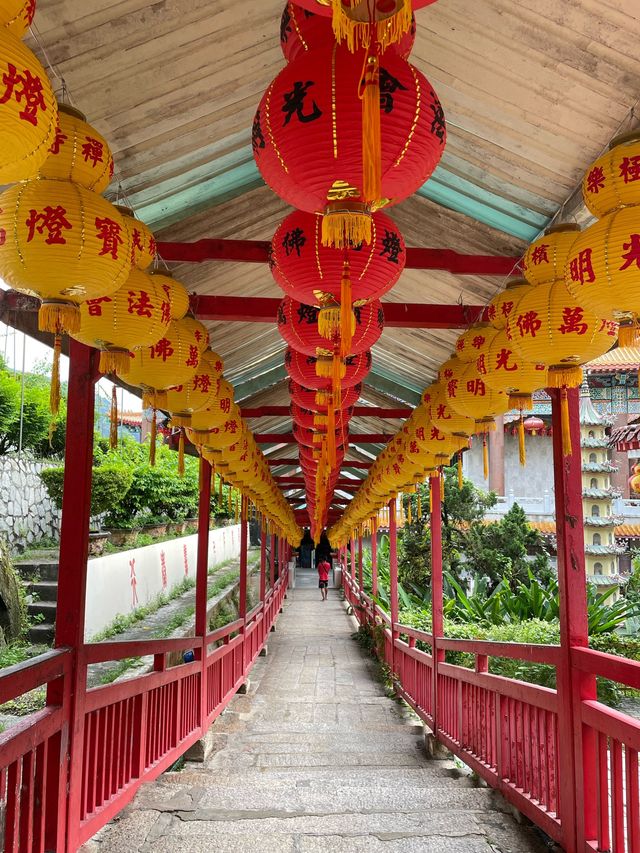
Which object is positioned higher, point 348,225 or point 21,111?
point 21,111

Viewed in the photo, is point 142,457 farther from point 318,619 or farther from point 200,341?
point 200,341

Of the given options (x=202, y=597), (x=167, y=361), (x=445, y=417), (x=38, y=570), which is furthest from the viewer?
(x=38, y=570)

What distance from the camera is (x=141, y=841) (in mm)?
3688

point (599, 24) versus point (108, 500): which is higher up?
point (599, 24)

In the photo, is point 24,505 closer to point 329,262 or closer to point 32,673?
point 32,673

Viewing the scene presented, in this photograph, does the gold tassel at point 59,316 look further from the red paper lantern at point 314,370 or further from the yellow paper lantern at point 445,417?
the yellow paper lantern at point 445,417

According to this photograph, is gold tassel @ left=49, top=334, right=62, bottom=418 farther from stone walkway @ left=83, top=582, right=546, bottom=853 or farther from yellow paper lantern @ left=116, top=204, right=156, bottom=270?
stone walkway @ left=83, top=582, right=546, bottom=853

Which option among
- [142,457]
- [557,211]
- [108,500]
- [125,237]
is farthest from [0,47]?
[142,457]

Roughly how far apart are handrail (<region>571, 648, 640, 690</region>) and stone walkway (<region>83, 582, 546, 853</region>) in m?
1.13

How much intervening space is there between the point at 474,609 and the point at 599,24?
9891 mm

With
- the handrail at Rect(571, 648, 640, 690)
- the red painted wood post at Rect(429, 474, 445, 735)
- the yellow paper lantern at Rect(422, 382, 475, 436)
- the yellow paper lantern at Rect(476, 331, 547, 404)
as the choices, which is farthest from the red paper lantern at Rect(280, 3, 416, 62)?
the red painted wood post at Rect(429, 474, 445, 735)

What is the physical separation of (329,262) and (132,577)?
921cm

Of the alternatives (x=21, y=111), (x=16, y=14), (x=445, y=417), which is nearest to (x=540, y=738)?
(x=445, y=417)

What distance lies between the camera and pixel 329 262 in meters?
2.80
